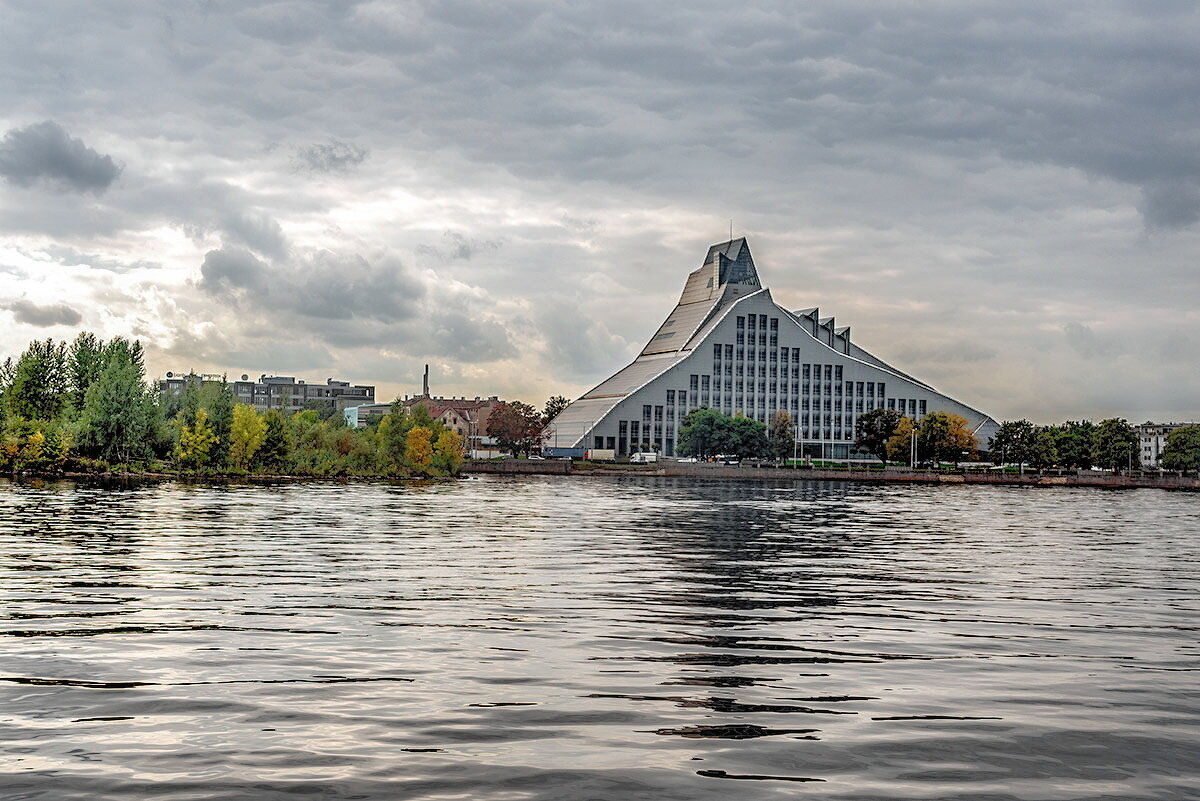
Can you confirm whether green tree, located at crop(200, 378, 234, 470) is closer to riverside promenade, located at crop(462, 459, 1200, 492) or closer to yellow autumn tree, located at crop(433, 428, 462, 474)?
yellow autumn tree, located at crop(433, 428, 462, 474)

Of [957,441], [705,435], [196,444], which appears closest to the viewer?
[196,444]

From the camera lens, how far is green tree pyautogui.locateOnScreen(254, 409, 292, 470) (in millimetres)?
96812

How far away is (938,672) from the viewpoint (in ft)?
49.3

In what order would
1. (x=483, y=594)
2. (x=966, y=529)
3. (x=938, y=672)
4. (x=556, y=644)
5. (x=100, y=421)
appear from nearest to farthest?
(x=938, y=672)
(x=556, y=644)
(x=483, y=594)
(x=966, y=529)
(x=100, y=421)

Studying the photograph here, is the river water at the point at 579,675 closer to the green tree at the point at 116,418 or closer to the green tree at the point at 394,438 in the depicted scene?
the green tree at the point at 116,418

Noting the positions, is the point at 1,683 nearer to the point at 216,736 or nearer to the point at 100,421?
the point at 216,736

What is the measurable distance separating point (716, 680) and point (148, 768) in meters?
6.56

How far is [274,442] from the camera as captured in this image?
97.4 m

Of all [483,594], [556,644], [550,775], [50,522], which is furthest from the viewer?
[50,522]

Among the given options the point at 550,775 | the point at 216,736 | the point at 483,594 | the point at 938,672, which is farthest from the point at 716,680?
the point at 483,594

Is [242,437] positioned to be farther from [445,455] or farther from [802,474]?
[802,474]

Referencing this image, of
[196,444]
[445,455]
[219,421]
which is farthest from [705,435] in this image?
[196,444]

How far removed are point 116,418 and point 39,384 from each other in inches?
794

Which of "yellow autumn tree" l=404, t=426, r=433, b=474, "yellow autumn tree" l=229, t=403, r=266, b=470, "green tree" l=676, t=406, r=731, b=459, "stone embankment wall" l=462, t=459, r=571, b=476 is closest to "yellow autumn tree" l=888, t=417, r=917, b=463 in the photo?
"green tree" l=676, t=406, r=731, b=459
